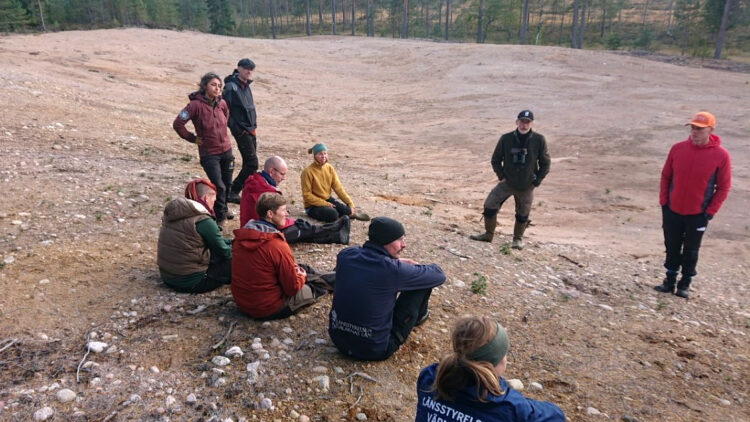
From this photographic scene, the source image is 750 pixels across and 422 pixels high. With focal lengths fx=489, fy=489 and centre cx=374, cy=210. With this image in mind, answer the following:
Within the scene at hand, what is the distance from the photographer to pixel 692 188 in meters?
6.37

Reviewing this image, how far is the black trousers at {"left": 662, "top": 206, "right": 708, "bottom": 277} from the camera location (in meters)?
6.50

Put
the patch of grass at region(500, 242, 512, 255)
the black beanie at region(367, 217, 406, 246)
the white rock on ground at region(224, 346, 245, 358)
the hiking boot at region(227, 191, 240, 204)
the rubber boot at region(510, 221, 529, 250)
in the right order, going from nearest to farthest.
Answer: the black beanie at region(367, 217, 406, 246) → the white rock on ground at region(224, 346, 245, 358) → the patch of grass at region(500, 242, 512, 255) → the rubber boot at region(510, 221, 529, 250) → the hiking boot at region(227, 191, 240, 204)

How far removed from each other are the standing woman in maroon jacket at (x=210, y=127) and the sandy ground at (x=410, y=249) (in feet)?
3.33

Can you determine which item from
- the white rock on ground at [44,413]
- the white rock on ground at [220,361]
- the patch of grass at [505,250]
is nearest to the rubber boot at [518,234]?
the patch of grass at [505,250]

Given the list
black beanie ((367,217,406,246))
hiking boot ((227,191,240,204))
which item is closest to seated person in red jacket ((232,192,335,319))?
black beanie ((367,217,406,246))

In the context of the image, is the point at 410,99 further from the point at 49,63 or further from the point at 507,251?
the point at 507,251

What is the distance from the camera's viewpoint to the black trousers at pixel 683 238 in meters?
6.50

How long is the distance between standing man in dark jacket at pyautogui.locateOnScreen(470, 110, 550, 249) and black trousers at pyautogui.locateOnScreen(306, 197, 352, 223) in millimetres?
2456

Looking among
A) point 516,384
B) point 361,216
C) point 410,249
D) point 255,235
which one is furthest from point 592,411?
point 361,216

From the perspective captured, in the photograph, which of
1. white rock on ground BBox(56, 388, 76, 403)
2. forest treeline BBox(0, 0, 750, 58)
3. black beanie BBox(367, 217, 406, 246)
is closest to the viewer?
white rock on ground BBox(56, 388, 76, 403)

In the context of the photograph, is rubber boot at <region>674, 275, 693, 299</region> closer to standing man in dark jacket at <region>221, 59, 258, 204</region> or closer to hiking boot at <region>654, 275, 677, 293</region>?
→ hiking boot at <region>654, 275, 677, 293</region>

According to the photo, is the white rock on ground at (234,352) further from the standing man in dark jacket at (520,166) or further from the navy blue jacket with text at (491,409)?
the standing man in dark jacket at (520,166)

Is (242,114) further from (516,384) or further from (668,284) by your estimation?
(668,284)

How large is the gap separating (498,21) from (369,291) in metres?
65.5
